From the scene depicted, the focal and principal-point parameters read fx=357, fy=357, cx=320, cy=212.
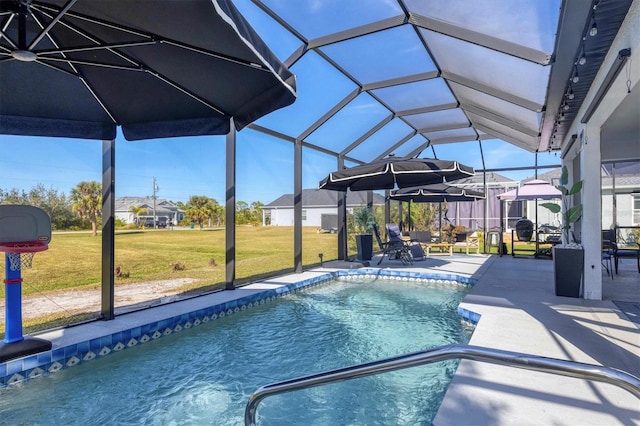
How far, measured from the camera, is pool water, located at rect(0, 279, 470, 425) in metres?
2.65

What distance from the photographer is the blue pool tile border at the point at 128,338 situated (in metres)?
3.16

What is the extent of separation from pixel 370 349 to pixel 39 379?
3.15m

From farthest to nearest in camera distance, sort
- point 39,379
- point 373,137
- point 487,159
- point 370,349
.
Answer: point 487,159, point 373,137, point 370,349, point 39,379

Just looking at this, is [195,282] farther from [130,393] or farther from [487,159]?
[487,159]

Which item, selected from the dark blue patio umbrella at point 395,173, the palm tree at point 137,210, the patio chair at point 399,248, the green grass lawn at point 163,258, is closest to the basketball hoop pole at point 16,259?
the green grass lawn at point 163,258

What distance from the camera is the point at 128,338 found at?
3.96 m

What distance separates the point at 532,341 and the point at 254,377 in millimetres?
2654

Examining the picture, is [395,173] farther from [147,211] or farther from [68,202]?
[68,202]

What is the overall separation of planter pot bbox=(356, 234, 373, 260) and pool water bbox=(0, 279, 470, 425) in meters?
4.49

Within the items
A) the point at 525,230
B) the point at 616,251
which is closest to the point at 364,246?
the point at 525,230

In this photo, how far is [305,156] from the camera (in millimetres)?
8961

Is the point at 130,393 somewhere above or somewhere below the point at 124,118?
below

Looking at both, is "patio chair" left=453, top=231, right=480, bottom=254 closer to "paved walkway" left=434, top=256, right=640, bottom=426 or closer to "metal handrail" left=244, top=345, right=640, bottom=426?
"paved walkway" left=434, top=256, right=640, bottom=426

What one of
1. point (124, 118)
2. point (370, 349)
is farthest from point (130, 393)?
point (124, 118)
